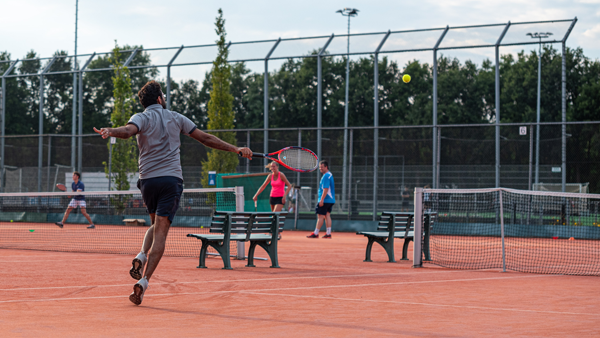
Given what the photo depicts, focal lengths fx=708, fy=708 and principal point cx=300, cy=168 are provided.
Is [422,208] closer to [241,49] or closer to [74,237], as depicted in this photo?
[74,237]

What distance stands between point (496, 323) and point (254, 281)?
9.67 ft

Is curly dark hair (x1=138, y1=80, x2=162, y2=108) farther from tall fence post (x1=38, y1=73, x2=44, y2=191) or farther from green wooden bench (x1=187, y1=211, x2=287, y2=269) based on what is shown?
tall fence post (x1=38, y1=73, x2=44, y2=191)

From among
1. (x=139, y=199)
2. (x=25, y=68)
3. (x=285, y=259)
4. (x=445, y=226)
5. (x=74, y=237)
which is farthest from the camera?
(x=25, y=68)

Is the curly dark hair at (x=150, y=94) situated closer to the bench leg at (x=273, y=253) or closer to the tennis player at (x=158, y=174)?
the tennis player at (x=158, y=174)

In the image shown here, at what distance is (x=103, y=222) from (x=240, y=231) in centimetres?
1159

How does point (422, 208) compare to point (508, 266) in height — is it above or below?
above

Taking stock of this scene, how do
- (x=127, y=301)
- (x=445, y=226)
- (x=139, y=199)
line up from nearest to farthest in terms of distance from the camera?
(x=127, y=301)
(x=445, y=226)
(x=139, y=199)

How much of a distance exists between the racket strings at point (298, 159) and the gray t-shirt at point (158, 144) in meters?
2.81

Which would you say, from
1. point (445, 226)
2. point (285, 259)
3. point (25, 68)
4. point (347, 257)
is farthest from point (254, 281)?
point (25, 68)

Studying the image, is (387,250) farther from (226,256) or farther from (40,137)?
(40,137)

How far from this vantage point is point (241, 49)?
22469mm

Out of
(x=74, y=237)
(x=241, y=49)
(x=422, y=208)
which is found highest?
(x=241, y=49)

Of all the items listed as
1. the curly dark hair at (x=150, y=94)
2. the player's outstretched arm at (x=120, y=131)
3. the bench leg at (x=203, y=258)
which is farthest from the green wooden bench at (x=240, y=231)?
the player's outstretched arm at (x=120, y=131)

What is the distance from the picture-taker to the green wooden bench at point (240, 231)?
837 centimetres
